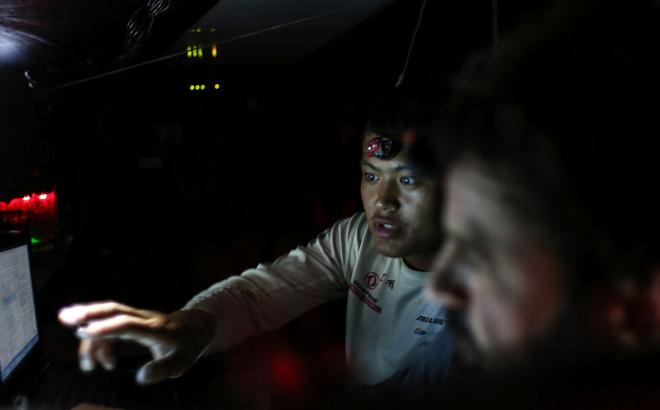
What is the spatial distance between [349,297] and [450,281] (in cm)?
87

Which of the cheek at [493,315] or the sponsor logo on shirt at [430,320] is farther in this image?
the sponsor logo on shirt at [430,320]

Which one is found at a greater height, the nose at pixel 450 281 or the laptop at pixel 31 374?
the nose at pixel 450 281

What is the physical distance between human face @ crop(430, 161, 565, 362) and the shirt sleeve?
0.75 meters

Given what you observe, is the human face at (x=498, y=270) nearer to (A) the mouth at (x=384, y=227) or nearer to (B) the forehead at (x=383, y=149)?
(B) the forehead at (x=383, y=149)

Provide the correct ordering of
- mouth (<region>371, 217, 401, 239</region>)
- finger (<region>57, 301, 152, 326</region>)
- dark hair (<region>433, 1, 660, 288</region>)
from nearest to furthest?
dark hair (<region>433, 1, 660, 288</region>)
finger (<region>57, 301, 152, 326</region>)
mouth (<region>371, 217, 401, 239</region>)

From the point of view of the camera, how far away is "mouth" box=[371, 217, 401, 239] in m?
0.87

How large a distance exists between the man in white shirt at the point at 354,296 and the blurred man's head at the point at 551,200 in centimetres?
33

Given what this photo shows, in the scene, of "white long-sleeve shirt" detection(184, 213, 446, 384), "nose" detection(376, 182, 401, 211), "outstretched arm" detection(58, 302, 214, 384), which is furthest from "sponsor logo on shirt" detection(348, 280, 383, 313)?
"outstretched arm" detection(58, 302, 214, 384)

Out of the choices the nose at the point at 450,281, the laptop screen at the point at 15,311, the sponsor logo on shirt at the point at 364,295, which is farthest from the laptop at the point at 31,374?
the nose at the point at 450,281

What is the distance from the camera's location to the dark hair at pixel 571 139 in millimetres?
215

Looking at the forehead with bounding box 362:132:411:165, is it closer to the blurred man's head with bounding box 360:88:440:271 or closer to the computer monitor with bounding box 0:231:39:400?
the blurred man's head with bounding box 360:88:440:271

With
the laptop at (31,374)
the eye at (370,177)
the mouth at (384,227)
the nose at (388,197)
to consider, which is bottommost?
the laptop at (31,374)

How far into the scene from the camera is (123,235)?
2.13m

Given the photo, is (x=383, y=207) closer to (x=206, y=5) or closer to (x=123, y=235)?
(x=206, y=5)
